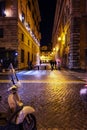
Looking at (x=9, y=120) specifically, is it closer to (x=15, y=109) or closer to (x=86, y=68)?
(x=15, y=109)

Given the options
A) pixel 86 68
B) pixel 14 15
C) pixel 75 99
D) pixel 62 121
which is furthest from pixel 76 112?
pixel 14 15

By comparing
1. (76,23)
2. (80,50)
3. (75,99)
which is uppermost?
(76,23)

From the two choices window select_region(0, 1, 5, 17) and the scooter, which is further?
window select_region(0, 1, 5, 17)

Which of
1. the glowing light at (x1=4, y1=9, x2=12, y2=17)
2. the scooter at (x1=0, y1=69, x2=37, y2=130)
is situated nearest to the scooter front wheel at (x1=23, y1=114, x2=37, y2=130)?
the scooter at (x1=0, y1=69, x2=37, y2=130)

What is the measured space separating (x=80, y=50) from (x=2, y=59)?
10.3 meters

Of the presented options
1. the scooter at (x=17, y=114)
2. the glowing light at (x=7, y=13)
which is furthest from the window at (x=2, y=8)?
the scooter at (x=17, y=114)

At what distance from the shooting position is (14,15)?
35.8 metres

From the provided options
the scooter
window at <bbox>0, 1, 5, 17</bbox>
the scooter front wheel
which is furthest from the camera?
window at <bbox>0, 1, 5, 17</bbox>

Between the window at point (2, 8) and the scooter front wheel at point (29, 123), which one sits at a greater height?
the window at point (2, 8)

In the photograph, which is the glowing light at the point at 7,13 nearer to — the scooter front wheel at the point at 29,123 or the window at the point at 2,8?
the window at the point at 2,8

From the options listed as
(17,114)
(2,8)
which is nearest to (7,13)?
(2,8)

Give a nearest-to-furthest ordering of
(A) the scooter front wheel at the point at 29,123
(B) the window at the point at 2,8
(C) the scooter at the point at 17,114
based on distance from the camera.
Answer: (C) the scooter at the point at 17,114 → (A) the scooter front wheel at the point at 29,123 → (B) the window at the point at 2,8

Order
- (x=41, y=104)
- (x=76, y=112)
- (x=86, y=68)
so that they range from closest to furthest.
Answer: (x=76, y=112) < (x=41, y=104) < (x=86, y=68)

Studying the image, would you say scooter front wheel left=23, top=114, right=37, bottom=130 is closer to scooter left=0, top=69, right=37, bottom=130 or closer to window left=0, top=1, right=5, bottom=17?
scooter left=0, top=69, right=37, bottom=130
